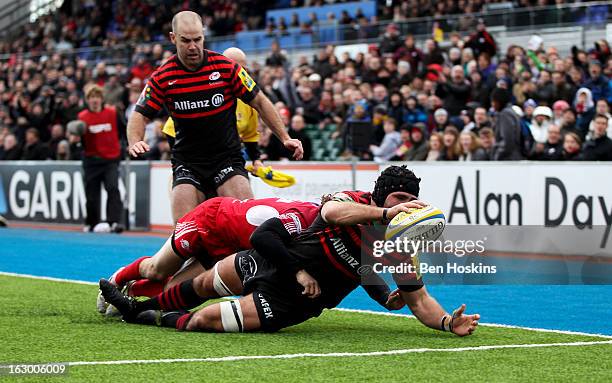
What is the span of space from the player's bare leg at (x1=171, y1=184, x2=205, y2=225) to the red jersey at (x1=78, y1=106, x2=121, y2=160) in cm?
1009

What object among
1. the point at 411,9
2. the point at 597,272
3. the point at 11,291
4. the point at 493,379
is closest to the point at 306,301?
the point at 493,379

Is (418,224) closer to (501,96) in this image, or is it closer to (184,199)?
(184,199)

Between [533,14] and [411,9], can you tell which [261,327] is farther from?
[411,9]

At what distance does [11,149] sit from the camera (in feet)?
80.4

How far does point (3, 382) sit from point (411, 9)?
23221 millimetres

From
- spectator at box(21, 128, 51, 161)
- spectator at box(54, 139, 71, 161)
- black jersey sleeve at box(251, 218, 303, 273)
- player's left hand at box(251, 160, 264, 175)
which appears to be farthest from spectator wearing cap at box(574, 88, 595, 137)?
spectator at box(21, 128, 51, 161)

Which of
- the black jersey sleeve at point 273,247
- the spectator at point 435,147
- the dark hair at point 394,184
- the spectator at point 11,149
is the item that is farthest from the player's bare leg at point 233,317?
the spectator at point 11,149

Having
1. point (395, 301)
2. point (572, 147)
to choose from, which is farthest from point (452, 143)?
point (395, 301)

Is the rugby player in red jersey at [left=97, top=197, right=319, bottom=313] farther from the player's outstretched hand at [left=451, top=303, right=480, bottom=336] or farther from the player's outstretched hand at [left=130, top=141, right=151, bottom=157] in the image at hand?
the player's outstretched hand at [left=451, top=303, right=480, bottom=336]

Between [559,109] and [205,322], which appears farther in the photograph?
[559,109]

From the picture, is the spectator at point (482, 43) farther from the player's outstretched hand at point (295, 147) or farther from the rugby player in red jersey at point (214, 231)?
the rugby player in red jersey at point (214, 231)

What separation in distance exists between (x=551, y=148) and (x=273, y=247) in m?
8.99

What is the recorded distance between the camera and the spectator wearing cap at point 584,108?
55.2 feet

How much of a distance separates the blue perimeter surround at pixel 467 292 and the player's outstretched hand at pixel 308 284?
2.06 metres
